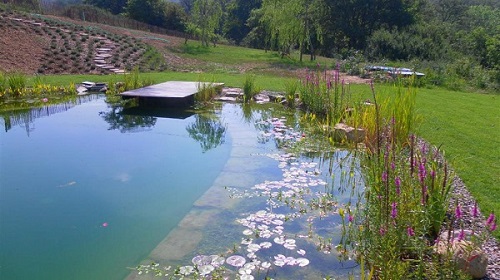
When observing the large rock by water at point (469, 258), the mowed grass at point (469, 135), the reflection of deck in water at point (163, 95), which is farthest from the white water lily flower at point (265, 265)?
the reflection of deck in water at point (163, 95)

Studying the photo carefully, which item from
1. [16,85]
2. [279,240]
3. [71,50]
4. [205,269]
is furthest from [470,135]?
[71,50]

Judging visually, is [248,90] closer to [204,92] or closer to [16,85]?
[204,92]

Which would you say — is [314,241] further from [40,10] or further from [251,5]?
[251,5]

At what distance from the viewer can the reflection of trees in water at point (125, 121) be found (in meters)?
6.04

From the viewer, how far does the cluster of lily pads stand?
2.63m

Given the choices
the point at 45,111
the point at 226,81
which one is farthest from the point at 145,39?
the point at 45,111

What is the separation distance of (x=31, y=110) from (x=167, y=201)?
14.7ft

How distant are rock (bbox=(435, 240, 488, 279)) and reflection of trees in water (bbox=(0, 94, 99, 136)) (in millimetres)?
5314

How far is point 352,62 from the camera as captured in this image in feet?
43.0

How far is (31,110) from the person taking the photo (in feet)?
22.6

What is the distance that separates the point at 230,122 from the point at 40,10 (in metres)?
15.9

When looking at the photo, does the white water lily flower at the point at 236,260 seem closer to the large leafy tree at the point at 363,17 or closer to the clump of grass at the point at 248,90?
the clump of grass at the point at 248,90

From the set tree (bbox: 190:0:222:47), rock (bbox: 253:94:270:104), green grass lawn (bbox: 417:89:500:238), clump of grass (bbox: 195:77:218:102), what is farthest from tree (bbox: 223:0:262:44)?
green grass lawn (bbox: 417:89:500:238)

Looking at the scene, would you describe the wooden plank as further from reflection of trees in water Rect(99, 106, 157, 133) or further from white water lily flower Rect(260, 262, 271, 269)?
white water lily flower Rect(260, 262, 271, 269)
